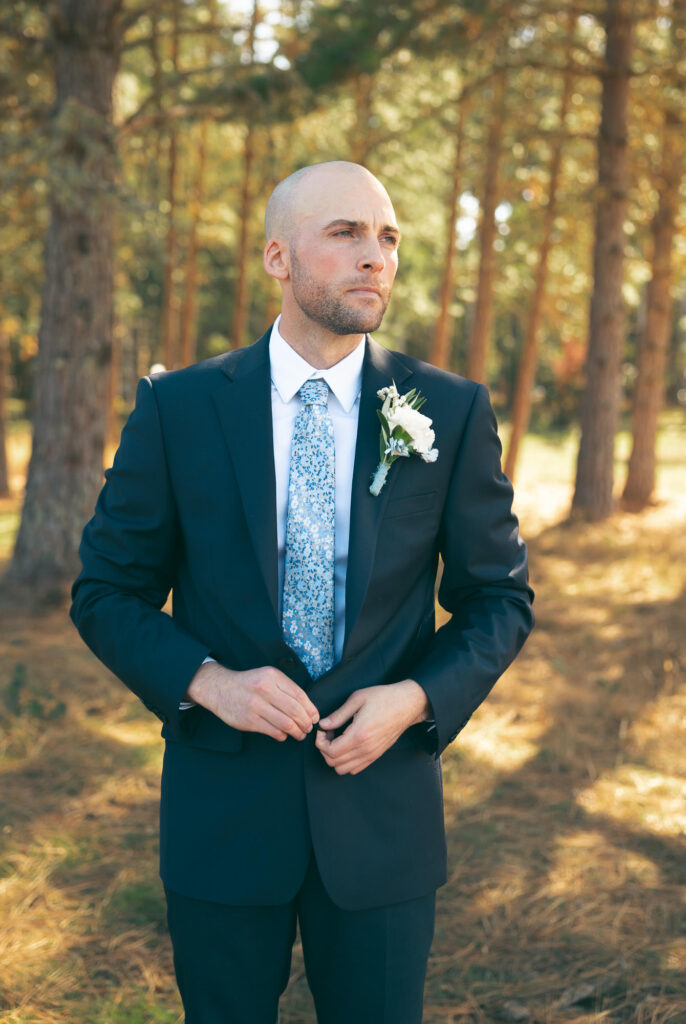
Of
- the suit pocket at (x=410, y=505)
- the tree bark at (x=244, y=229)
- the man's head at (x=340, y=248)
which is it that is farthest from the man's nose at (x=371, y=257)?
the tree bark at (x=244, y=229)

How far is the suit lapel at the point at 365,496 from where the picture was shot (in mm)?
2086

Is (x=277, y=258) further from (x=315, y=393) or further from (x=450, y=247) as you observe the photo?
(x=450, y=247)

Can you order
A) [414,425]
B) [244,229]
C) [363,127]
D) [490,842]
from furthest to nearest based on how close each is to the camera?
[244,229] < [363,127] < [490,842] < [414,425]

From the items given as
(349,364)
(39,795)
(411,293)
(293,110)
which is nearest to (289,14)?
(293,110)

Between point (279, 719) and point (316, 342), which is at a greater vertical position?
point (316, 342)

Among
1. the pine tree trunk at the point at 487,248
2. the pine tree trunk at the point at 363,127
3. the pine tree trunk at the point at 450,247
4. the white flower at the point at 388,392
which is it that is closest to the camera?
the white flower at the point at 388,392

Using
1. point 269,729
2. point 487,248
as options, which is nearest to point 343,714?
point 269,729

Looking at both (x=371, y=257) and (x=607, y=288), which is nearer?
(x=371, y=257)

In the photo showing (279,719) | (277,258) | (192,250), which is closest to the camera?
(279,719)

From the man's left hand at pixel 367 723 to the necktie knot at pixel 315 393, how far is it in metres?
0.68

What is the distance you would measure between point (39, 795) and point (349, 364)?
12.5 ft

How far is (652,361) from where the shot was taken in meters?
15.1

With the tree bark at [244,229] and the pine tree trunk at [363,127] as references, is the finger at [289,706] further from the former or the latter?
the pine tree trunk at [363,127]

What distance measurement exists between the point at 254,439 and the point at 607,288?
11324 mm
